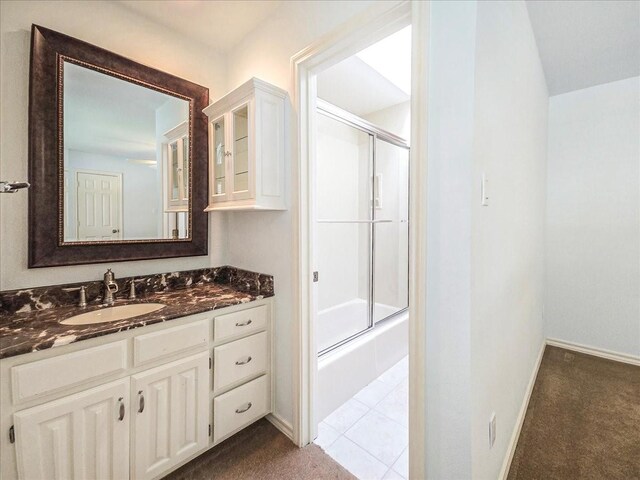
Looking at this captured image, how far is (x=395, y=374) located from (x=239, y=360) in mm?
1394

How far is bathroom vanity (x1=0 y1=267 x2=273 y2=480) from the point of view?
1.04m

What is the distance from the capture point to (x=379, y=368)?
7.79 ft

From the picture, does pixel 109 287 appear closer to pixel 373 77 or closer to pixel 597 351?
pixel 373 77

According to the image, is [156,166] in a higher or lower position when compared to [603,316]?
higher

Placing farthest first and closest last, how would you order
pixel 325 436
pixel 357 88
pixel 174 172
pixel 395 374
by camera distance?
pixel 357 88 < pixel 395 374 < pixel 174 172 < pixel 325 436

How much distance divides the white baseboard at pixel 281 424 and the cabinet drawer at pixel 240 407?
70mm

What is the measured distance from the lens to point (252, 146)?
5.13ft

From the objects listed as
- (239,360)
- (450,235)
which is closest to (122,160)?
(239,360)

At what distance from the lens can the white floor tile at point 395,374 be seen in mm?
2291

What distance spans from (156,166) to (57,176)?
0.49 m

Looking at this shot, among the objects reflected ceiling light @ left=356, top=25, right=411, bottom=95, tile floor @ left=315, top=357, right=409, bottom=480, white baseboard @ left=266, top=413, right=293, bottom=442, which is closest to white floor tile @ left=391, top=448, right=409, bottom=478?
tile floor @ left=315, top=357, right=409, bottom=480

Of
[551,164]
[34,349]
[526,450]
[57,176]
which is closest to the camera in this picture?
[34,349]

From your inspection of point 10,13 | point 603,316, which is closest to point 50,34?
point 10,13

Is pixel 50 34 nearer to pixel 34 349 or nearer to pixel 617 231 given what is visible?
pixel 34 349
